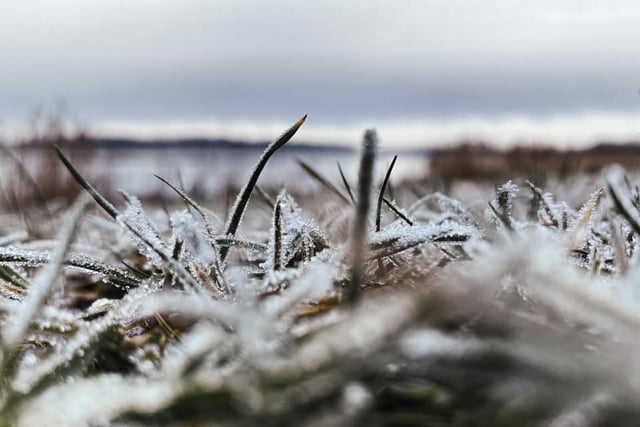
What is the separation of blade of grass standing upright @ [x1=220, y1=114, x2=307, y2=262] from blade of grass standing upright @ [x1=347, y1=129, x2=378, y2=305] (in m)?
0.26

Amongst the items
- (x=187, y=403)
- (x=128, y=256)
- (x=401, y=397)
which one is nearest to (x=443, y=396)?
(x=401, y=397)

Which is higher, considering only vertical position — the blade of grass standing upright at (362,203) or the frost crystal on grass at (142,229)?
the blade of grass standing upright at (362,203)

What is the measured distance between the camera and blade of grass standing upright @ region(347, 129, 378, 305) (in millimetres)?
376

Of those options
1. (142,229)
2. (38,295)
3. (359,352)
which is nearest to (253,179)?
(142,229)

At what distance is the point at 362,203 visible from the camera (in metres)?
0.37

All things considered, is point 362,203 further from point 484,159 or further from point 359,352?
point 484,159

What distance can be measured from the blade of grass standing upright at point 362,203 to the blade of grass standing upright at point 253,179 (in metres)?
0.26

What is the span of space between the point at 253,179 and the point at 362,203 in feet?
0.98

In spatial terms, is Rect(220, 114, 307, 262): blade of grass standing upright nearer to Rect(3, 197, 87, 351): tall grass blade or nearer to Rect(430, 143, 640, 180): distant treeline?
Rect(3, 197, 87, 351): tall grass blade

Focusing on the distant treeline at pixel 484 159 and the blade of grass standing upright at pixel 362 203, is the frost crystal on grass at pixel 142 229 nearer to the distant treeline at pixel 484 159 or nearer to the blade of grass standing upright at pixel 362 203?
the blade of grass standing upright at pixel 362 203

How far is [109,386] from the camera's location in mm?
372

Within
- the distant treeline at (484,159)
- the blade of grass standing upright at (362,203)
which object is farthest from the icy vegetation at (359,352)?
the distant treeline at (484,159)

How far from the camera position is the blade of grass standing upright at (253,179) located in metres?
0.64

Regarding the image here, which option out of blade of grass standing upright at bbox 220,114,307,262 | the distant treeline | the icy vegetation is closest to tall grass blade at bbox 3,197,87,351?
the icy vegetation
